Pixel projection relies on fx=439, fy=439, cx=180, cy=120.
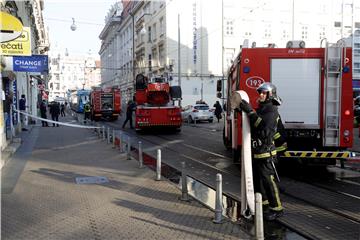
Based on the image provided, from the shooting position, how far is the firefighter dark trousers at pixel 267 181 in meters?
6.46

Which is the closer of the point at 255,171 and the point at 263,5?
the point at 255,171

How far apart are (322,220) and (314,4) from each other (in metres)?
53.4

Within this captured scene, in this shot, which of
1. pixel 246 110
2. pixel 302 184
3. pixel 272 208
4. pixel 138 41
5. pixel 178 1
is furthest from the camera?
pixel 138 41

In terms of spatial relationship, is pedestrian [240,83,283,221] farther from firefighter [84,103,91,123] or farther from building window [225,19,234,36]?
building window [225,19,234,36]

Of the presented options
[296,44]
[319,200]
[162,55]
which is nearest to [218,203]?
[319,200]

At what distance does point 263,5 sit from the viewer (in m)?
52.2

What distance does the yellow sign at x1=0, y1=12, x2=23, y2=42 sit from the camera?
331 inches

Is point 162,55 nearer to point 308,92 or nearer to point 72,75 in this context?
point 308,92

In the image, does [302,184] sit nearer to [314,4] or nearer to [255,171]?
[255,171]

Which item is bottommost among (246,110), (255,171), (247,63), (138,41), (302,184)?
(302,184)

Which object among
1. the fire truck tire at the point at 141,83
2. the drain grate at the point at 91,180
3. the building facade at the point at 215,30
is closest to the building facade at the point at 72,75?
the building facade at the point at 215,30

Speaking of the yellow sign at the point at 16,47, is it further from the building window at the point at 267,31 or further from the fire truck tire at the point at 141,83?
the building window at the point at 267,31

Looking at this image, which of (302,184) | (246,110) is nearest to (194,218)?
Result: (246,110)

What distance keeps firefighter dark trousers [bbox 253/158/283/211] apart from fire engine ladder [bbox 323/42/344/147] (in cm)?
377
